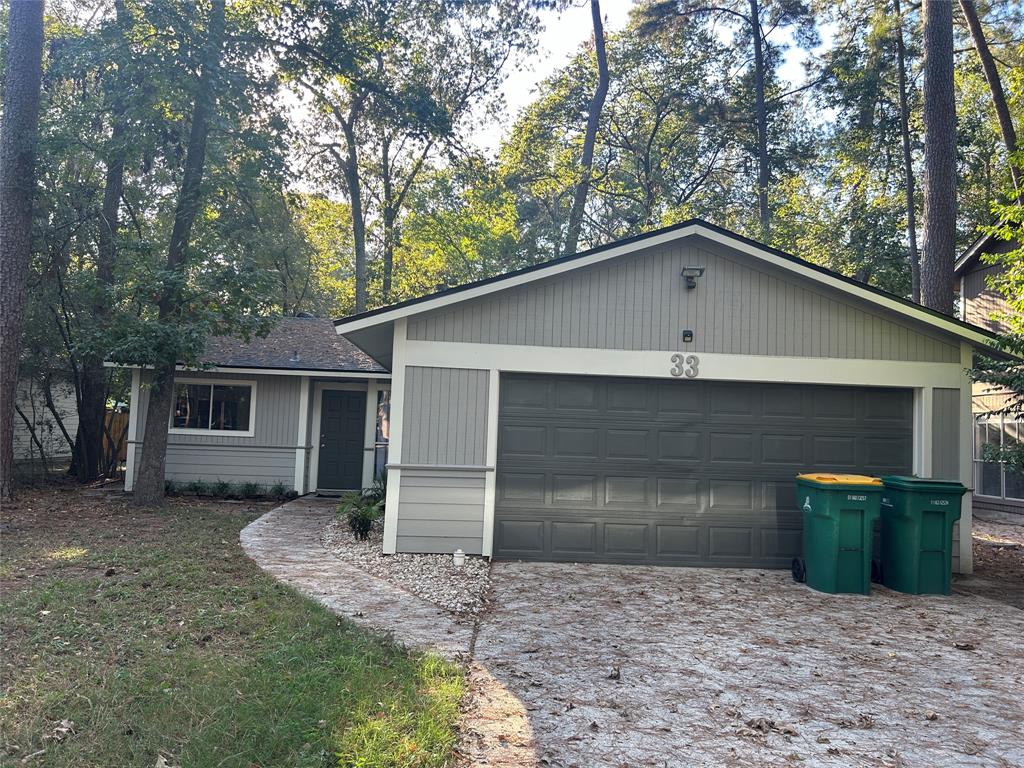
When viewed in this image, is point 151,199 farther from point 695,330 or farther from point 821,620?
point 821,620

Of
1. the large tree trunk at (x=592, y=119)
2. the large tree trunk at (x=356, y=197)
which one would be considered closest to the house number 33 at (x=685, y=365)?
the large tree trunk at (x=592, y=119)

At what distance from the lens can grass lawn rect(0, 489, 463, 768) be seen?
3135 mm

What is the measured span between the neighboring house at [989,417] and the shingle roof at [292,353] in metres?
12.3

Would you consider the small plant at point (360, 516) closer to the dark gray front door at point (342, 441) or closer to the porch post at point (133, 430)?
the dark gray front door at point (342, 441)

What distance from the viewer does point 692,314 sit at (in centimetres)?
782

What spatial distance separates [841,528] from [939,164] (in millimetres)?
7914

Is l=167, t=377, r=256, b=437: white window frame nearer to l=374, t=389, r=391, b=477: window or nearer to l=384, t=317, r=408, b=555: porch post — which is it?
l=374, t=389, r=391, b=477: window

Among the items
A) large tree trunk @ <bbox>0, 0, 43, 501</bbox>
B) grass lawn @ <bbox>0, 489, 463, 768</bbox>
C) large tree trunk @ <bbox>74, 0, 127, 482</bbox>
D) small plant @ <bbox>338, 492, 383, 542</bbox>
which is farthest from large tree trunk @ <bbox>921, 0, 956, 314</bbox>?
large tree trunk @ <bbox>74, 0, 127, 482</bbox>

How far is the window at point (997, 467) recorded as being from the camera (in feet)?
46.7

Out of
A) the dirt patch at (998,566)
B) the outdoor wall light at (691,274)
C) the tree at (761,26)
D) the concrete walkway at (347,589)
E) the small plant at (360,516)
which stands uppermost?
the tree at (761,26)

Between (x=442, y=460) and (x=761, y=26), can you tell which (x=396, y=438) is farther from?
(x=761, y=26)

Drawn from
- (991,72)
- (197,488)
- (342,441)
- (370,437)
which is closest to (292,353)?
(342,441)

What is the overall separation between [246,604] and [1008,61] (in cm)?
2056

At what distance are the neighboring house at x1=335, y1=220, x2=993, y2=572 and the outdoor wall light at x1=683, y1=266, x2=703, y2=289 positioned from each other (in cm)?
3
